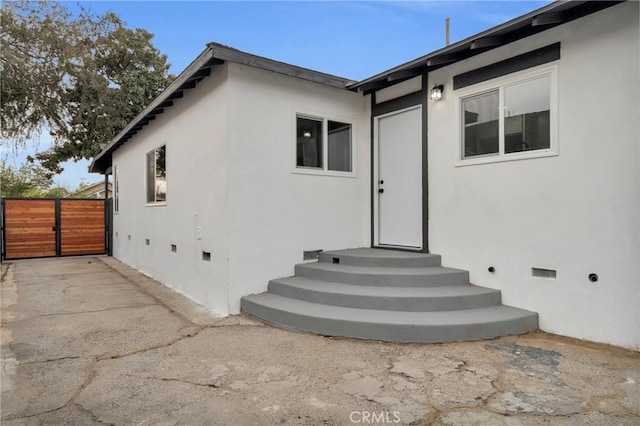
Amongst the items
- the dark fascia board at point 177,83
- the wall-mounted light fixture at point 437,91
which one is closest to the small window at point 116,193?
the dark fascia board at point 177,83

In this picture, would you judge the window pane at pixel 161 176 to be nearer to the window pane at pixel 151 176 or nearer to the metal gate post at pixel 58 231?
the window pane at pixel 151 176

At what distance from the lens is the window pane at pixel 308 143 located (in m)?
5.62

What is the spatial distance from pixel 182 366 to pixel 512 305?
11.9ft

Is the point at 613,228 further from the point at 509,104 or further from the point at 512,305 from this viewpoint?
the point at 509,104

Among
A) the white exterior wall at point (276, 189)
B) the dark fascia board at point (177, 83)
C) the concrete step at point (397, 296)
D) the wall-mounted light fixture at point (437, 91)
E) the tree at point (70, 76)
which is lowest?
the concrete step at point (397, 296)

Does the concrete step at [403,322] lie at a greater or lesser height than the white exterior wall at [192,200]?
lesser

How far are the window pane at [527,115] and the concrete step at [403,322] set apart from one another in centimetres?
191

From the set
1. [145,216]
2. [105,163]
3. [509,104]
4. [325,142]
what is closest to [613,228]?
[509,104]

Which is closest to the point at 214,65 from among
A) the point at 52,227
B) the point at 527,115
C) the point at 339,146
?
the point at 339,146

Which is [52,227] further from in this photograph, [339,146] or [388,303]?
[388,303]

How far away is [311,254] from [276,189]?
1.11m

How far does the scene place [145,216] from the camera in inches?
336

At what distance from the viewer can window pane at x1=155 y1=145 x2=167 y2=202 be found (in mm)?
7316

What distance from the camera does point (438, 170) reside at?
526cm
